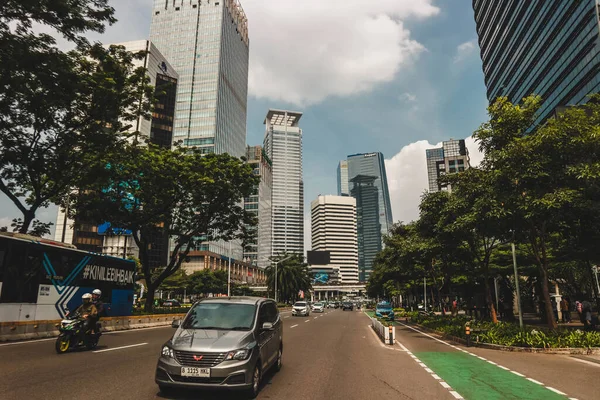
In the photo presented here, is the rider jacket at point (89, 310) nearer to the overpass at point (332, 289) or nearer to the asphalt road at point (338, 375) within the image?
the asphalt road at point (338, 375)

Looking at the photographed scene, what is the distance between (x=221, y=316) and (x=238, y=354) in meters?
1.32

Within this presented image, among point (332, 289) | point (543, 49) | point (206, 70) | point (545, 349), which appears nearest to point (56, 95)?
point (545, 349)

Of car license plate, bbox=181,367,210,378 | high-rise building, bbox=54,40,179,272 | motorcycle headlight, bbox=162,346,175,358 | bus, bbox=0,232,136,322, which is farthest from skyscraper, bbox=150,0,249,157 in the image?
car license plate, bbox=181,367,210,378

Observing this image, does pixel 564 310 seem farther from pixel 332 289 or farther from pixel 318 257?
pixel 332 289

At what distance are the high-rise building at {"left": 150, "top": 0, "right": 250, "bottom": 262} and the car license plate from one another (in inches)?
4425

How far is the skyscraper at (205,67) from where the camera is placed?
127375 mm

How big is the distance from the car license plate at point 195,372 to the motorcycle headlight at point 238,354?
0.36 m

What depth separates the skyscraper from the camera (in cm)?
12738

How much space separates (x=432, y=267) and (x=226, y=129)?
112946 mm

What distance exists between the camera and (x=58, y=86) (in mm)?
14344

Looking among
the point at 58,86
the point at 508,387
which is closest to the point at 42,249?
the point at 58,86

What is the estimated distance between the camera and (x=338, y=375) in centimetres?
934

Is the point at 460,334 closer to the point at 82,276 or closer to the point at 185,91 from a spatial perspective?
the point at 82,276

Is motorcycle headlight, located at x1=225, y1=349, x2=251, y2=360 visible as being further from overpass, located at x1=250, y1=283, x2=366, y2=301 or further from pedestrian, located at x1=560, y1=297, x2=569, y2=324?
overpass, located at x1=250, y1=283, x2=366, y2=301
